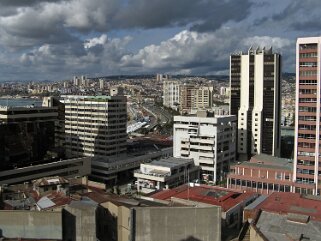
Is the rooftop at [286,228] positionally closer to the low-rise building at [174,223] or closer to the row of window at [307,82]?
the low-rise building at [174,223]

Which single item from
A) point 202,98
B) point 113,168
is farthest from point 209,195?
point 202,98

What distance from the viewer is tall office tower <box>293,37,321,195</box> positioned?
3488 cm

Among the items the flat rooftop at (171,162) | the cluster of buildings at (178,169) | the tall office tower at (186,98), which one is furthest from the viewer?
the tall office tower at (186,98)

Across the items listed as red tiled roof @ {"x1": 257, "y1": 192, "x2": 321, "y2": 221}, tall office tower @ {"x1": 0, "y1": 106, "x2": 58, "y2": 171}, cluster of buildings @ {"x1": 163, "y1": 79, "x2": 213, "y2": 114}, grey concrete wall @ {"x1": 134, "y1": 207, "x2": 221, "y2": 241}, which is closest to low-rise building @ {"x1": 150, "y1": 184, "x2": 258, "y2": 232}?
red tiled roof @ {"x1": 257, "y1": 192, "x2": 321, "y2": 221}

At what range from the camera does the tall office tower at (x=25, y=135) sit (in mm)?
39062

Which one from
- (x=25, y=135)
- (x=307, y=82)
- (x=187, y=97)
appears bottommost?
(x=25, y=135)

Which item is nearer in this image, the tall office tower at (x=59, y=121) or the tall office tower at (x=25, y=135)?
the tall office tower at (x=25, y=135)

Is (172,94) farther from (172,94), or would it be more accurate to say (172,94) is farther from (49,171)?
(49,171)

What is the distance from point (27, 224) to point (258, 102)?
140ft

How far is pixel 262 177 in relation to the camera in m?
37.8

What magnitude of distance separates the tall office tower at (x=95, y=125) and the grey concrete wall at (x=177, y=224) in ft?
103

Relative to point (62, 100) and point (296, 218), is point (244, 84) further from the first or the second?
point (296, 218)

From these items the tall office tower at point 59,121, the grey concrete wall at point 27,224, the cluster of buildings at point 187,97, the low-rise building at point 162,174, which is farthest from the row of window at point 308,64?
the cluster of buildings at point 187,97

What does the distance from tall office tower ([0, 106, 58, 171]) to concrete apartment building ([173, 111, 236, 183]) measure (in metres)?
14.2
